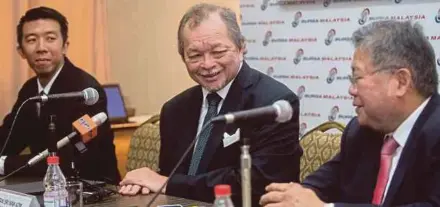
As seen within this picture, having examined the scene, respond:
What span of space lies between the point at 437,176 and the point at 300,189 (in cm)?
40

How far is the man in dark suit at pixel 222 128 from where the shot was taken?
264 cm

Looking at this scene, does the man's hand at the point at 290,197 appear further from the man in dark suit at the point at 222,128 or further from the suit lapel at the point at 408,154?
the man in dark suit at the point at 222,128

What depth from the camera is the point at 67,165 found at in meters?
2.85

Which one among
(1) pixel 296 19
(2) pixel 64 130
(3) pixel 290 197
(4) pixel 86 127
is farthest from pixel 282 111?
(1) pixel 296 19

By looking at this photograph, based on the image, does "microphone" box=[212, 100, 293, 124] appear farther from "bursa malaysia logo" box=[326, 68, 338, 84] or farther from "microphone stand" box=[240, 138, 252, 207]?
"bursa malaysia logo" box=[326, 68, 338, 84]

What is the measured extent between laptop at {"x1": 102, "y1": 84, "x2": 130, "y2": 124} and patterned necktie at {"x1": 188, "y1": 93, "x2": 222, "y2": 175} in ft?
6.23

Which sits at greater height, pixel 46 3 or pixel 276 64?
pixel 46 3

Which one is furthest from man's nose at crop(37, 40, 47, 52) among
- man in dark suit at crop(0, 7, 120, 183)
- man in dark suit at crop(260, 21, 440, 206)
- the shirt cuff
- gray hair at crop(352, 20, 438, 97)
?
gray hair at crop(352, 20, 438, 97)

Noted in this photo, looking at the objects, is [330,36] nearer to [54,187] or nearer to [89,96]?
[89,96]

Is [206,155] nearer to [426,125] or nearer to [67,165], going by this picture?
[67,165]

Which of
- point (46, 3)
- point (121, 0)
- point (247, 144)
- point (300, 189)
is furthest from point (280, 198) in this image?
point (121, 0)

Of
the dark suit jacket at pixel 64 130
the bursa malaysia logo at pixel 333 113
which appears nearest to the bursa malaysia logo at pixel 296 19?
the bursa malaysia logo at pixel 333 113

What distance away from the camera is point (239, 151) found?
2.65 meters

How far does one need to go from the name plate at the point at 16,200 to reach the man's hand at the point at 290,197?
2.25 feet
